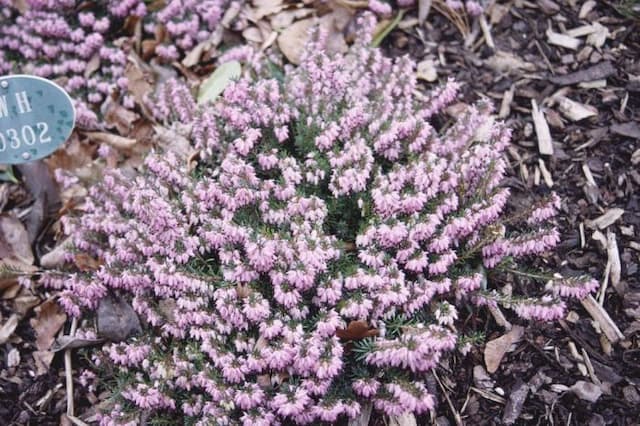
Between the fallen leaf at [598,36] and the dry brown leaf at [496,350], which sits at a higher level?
the fallen leaf at [598,36]

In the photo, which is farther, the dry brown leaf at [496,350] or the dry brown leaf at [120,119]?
the dry brown leaf at [120,119]

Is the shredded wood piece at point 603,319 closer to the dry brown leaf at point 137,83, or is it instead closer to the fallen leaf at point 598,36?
the fallen leaf at point 598,36

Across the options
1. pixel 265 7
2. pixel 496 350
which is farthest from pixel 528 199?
pixel 265 7

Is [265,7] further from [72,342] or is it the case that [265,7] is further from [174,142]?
[72,342]

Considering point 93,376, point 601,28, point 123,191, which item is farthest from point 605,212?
point 93,376

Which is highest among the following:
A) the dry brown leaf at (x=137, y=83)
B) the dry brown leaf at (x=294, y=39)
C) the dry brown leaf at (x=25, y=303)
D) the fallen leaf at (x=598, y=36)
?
the fallen leaf at (x=598, y=36)

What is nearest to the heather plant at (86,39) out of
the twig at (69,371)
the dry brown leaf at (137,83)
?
the dry brown leaf at (137,83)
